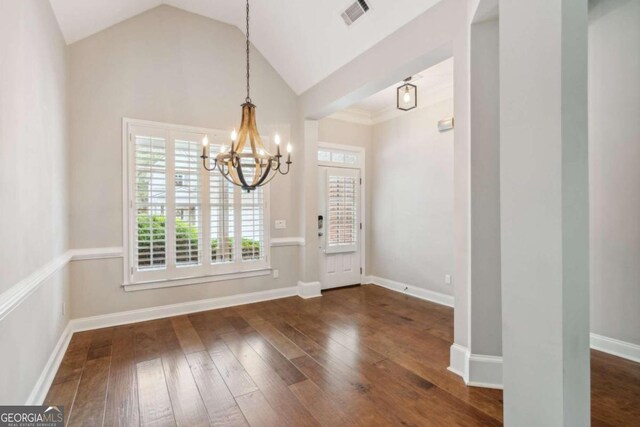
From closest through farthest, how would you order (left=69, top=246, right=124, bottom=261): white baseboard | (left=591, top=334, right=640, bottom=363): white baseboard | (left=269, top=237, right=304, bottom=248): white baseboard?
(left=591, top=334, right=640, bottom=363): white baseboard
(left=69, top=246, right=124, bottom=261): white baseboard
(left=269, top=237, right=304, bottom=248): white baseboard

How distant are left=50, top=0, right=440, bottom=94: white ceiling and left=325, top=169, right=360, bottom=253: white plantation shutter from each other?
1.65m

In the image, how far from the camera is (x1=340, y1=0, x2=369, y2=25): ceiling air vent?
2.95 metres

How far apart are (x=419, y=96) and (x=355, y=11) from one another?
6.62ft

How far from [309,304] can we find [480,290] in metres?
2.58

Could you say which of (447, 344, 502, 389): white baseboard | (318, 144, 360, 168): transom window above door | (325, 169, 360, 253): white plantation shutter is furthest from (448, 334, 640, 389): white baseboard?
Answer: (318, 144, 360, 168): transom window above door

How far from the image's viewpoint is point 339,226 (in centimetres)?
538

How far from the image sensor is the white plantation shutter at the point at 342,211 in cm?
528

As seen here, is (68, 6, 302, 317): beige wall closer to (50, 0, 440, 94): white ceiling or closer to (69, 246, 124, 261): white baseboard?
(69, 246, 124, 261): white baseboard

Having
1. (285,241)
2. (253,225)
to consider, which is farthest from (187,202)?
(285,241)

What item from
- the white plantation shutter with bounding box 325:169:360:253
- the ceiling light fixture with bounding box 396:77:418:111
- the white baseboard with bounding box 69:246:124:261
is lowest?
the white baseboard with bounding box 69:246:124:261

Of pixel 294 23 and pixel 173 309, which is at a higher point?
pixel 294 23

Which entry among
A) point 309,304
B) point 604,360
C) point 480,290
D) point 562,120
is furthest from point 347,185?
point 562,120

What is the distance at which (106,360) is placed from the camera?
275 centimetres

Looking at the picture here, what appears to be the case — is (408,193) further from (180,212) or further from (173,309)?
(173,309)
